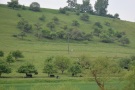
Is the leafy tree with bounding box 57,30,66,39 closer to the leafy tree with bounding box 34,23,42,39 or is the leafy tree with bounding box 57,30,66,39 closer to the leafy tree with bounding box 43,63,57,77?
the leafy tree with bounding box 34,23,42,39

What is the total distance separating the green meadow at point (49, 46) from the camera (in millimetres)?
76625

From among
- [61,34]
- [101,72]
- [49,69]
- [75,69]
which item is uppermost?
[101,72]

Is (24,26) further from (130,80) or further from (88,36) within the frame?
(130,80)

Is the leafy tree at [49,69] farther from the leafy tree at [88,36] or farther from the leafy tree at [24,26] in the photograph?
the leafy tree at [88,36]

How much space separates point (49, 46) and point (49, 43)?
6.74m

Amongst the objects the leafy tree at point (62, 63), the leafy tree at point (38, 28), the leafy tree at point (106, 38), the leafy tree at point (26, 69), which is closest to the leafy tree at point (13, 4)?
the leafy tree at point (38, 28)

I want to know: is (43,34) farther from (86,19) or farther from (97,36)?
(86,19)

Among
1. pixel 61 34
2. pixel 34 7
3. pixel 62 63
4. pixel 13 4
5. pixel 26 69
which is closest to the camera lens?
pixel 26 69

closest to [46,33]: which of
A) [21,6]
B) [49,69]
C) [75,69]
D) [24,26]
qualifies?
[24,26]

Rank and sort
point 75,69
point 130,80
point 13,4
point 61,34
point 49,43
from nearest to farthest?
1. point 130,80
2. point 75,69
3. point 49,43
4. point 61,34
5. point 13,4

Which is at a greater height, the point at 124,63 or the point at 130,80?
the point at 130,80

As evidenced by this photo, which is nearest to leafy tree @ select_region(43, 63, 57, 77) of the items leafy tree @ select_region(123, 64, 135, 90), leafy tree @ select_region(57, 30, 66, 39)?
leafy tree @ select_region(123, 64, 135, 90)

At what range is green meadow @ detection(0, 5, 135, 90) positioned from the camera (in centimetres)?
7662

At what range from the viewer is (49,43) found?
440 feet
